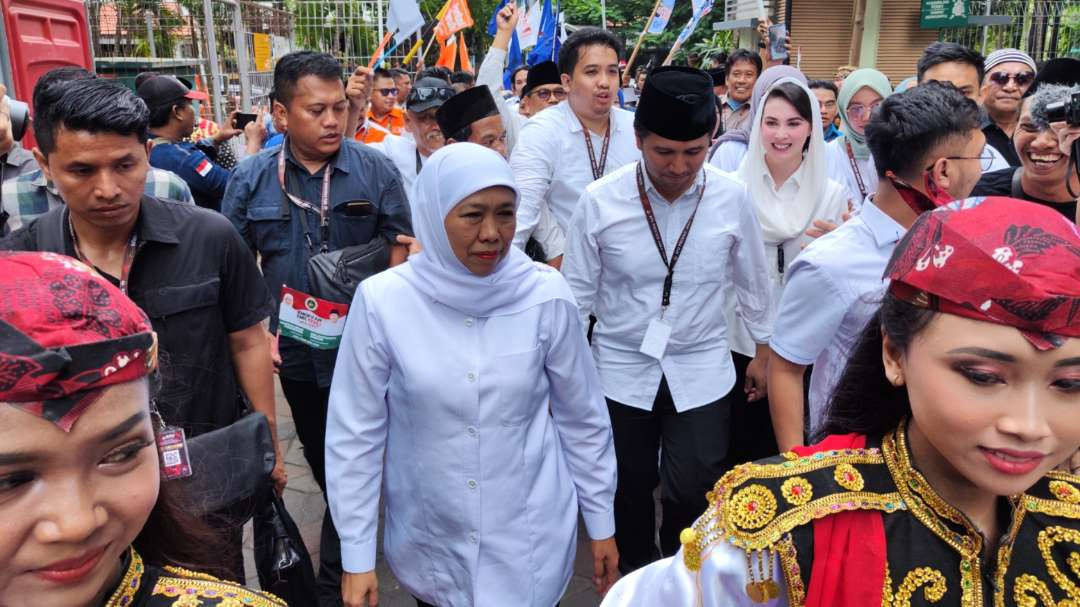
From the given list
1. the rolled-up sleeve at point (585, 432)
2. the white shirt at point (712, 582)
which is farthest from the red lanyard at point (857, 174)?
the white shirt at point (712, 582)

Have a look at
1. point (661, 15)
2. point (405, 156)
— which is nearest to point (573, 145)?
point (405, 156)

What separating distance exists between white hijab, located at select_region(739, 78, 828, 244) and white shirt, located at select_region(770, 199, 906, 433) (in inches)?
48.9

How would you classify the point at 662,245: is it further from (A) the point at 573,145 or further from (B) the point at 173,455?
(B) the point at 173,455

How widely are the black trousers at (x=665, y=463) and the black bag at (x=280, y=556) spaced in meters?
1.43

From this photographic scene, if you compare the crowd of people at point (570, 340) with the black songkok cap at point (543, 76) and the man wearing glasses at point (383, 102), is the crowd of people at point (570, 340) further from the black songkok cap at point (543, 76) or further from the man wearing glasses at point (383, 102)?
the man wearing glasses at point (383, 102)

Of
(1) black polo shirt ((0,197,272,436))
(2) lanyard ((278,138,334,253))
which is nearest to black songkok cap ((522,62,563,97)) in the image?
(2) lanyard ((278,138,334,253))

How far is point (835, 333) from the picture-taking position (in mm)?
2684

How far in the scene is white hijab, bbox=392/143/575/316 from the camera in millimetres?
2521

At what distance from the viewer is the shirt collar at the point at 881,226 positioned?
2633 mm

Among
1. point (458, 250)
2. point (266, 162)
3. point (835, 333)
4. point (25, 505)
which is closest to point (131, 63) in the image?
point (266, 162)

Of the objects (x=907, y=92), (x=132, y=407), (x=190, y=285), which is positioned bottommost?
(x=190, y=285)

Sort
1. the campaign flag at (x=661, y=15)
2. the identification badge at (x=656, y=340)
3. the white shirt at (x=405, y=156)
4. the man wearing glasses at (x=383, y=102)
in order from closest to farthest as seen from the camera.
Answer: the identification badge at (x=656, y=340) → the white shirt at (x=405, y=156) → the man wearing glasses at (x=383, y=102) → the campaign flag at (x=661, y=15)

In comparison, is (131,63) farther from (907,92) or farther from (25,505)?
(25,505)

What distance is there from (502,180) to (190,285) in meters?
1.06
